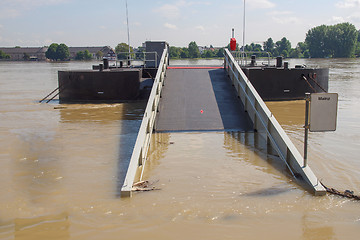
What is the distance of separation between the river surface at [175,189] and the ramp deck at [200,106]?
1.57 ft

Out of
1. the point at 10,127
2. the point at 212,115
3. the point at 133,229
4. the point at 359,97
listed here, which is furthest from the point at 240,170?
the point at 359,97

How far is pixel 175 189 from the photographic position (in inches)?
231

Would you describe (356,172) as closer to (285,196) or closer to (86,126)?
(285,196)

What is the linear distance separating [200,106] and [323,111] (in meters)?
5.34

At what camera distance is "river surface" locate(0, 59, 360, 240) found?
465 cm

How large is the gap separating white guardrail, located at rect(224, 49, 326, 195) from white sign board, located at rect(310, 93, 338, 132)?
84 centimetres

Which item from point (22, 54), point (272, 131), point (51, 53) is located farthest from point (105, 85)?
point (22, 54)

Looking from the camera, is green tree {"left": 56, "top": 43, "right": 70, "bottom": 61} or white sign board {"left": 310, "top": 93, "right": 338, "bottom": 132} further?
green tree {"left": 56, "top": 43, "right": 70, "bottom": 61}

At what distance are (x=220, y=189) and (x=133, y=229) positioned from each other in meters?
1.68

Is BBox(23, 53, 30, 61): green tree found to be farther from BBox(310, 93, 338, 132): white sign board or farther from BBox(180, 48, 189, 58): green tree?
BBox(310, 93, 338, 132): white sign board

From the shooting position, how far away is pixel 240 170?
6.85 m

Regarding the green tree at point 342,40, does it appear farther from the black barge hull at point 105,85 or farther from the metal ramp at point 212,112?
the metal ramp at point 212,112

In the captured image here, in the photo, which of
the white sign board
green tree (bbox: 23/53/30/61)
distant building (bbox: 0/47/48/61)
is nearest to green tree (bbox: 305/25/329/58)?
distant building (bbox: 0/47/48/61)

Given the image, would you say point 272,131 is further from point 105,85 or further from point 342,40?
point 342,40
